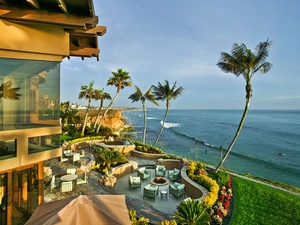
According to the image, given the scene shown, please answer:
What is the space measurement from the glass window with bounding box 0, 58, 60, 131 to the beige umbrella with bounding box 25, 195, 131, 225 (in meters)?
2.64

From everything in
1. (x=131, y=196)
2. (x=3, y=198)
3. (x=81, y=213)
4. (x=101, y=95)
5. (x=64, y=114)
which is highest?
(x=101, y=95)

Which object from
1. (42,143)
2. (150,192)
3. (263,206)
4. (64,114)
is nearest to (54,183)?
(42,143)

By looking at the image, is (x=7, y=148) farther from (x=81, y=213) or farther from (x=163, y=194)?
(x=163, y=194)

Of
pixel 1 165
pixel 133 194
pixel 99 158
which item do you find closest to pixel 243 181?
pixel 133 194

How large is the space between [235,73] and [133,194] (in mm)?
10726

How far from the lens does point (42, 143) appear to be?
638 cm

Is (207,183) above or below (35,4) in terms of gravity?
below

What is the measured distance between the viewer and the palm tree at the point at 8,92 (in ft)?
17.1

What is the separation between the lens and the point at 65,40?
262 inches

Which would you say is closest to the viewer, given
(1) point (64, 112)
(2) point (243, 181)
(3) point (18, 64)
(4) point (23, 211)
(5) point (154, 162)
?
(3) point (18, 64)

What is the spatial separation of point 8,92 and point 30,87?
58cm

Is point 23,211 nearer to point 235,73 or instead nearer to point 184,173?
point 184,173

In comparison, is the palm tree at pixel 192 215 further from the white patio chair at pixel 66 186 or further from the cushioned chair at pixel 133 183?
the white patio chair at pixel 66 186

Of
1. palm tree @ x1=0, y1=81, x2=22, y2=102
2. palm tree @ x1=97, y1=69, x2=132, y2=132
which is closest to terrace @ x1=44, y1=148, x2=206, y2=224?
palm tree @ x1=0, y1=81, x2=22, y2=102
